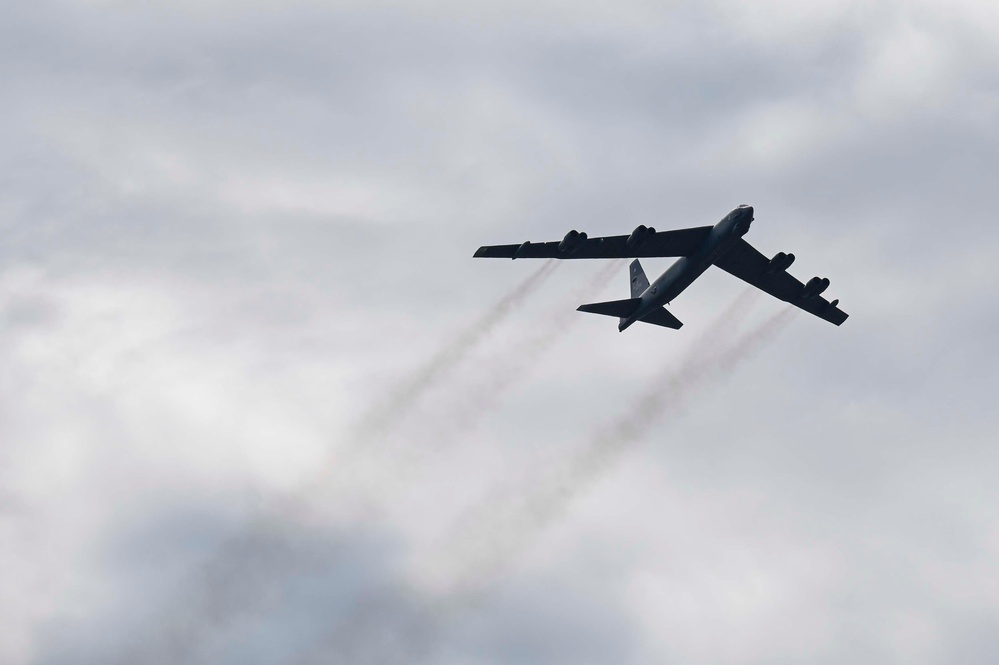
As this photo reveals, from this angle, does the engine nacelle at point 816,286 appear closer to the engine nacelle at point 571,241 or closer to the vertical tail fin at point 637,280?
the vertical tail fin at point 637,280

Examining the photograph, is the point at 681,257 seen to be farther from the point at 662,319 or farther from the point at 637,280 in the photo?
the point at 637,280

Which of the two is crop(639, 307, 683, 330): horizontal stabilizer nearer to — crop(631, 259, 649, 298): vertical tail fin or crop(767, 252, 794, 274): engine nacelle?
crop(631, 259, 649, 298): vertical tail fin

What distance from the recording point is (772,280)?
295 ft

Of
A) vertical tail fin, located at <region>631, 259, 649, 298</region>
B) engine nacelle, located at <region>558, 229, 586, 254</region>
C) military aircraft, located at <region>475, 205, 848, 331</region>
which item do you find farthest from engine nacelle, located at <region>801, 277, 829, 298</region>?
engine nacelle, located at <region>558, 229, 586, 254</region>

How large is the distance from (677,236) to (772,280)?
1041 cm

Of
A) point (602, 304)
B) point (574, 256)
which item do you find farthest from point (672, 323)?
point (574, 256)

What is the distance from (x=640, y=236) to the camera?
8081 cm

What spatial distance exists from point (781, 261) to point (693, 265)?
6.59m

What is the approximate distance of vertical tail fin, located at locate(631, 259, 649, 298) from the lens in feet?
305

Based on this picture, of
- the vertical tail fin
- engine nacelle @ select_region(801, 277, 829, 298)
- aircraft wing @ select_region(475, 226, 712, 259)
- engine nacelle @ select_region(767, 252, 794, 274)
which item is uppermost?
the vertical tail fin

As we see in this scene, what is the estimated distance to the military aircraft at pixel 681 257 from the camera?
80.5 m

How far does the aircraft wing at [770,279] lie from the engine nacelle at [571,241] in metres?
10.7

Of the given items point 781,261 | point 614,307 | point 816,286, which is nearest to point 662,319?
point 614,307

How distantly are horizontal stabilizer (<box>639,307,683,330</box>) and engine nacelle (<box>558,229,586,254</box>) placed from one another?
10.4 meters
